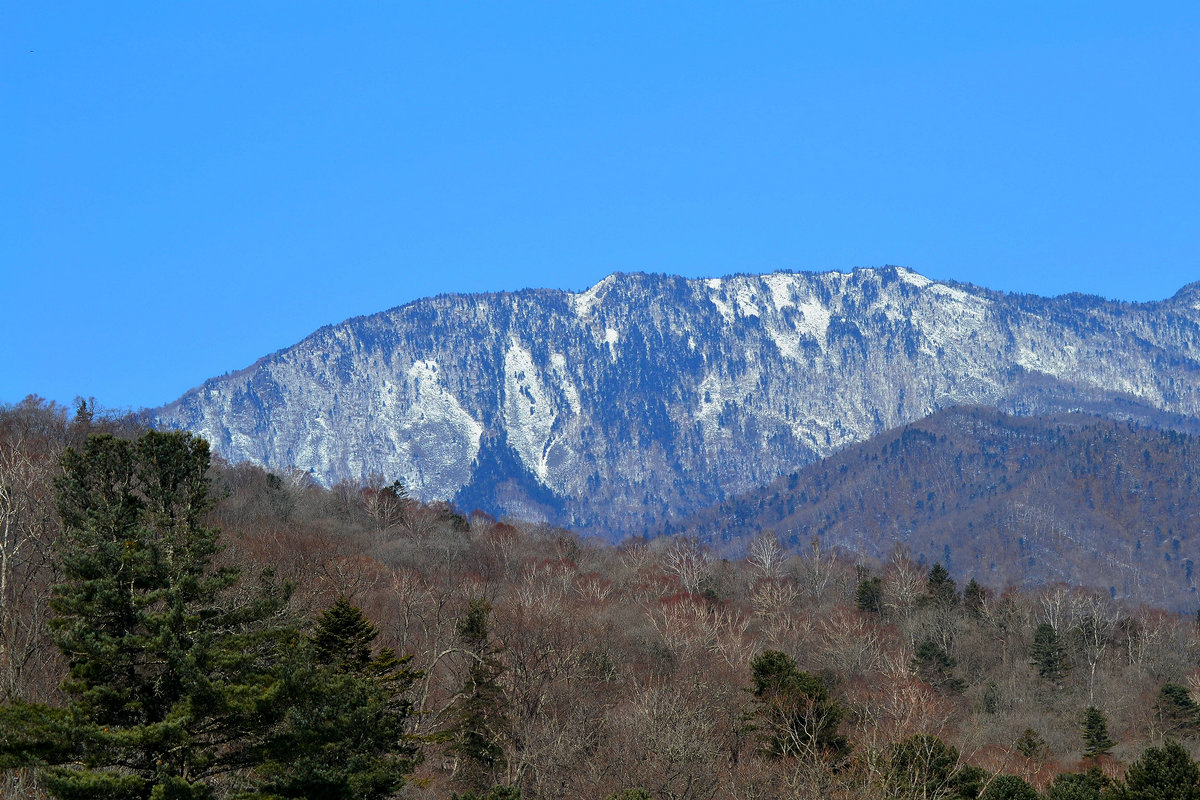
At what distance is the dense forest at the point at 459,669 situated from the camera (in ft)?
68.6

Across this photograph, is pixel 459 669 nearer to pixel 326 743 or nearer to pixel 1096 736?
pixel 326 743

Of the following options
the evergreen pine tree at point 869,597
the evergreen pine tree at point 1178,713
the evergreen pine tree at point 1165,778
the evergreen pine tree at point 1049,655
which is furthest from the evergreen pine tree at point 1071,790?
the evergreen pine tree at point 869,597

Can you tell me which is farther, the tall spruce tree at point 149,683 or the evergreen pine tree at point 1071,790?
the evergreen pine tree at point 1071,790

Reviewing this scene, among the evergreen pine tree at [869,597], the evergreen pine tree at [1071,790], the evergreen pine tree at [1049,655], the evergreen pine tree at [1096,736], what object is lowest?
the evergreen pine tree at [1096,736]

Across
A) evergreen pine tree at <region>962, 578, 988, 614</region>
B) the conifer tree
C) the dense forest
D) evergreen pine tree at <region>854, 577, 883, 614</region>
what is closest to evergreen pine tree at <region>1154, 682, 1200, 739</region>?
the dense forest

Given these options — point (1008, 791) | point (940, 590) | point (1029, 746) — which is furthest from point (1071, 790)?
point (940, 590)

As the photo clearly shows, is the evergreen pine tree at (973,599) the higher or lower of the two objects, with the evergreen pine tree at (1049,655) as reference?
higher

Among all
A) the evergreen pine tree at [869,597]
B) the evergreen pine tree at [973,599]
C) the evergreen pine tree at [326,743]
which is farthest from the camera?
the evergreen pine tree at [973,599]

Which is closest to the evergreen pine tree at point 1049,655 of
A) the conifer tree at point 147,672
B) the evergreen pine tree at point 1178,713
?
the evergreen pine tree at point 1178,713

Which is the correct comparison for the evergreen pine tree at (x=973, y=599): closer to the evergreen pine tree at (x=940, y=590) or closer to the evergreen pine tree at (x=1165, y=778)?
the evergreen pine tree at (x=940, y=590)

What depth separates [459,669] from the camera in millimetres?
49344

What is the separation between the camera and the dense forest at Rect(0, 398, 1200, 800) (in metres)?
20.9

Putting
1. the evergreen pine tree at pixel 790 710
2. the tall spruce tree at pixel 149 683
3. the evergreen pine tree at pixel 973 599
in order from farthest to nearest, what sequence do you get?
the evergreen pine tree at pixel 973 599, the evergreen pine tree at pixel 790 710, the tall spruce tree at pixel 149 683

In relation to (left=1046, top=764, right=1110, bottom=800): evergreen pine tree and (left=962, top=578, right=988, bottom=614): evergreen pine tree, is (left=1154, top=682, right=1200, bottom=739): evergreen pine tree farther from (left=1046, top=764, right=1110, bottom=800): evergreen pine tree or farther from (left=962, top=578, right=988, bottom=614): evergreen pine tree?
(left=962, top=578, right=988, bottom=614): evergreen pine tree
